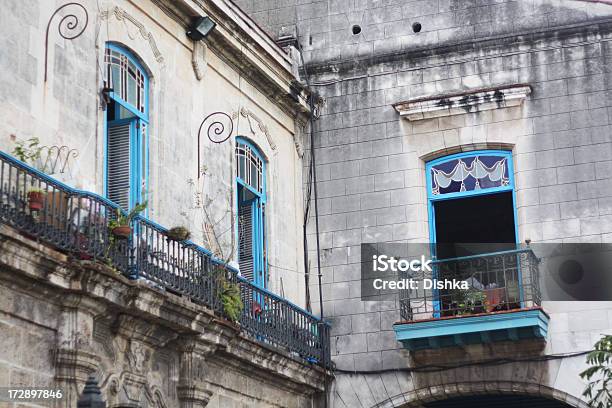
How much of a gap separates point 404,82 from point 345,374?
4380mm

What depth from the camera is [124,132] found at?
1409cm

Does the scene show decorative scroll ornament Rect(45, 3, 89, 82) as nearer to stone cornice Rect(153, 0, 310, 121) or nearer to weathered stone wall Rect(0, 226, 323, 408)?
stone cornice Rect(153, 0, 310, 121)

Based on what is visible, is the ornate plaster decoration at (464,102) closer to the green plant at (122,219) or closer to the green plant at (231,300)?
the green plant at (231,300)

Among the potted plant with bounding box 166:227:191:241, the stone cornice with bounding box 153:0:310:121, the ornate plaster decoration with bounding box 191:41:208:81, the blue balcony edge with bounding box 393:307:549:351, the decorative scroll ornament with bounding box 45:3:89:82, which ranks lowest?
the blue balcony edge with bounding box 393:307:549:351

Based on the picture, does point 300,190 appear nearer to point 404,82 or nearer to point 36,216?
point 404,82

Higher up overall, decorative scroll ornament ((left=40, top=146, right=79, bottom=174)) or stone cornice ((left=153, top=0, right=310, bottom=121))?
stone cornice ((left=153, top=0, right=310, bottom=121))

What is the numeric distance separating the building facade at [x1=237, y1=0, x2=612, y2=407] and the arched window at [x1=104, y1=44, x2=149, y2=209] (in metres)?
4.46

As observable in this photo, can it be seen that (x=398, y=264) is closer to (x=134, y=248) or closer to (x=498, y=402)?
(x=498, y=402)

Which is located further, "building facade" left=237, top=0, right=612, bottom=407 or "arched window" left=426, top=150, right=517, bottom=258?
"arched window" left=426, top=150, right=517, bottom=258

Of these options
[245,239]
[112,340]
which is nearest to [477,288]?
[245,239]

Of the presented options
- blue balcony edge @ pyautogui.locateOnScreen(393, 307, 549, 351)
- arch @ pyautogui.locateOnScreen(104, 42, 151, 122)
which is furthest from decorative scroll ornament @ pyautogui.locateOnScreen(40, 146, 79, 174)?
blue balcony edge @ pyautogui.locateOnScreen(393, 307, 549, 351)

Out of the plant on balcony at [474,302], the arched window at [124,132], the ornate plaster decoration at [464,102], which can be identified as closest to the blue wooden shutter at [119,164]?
the arched window at [124,132]

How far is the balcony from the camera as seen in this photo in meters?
16.1

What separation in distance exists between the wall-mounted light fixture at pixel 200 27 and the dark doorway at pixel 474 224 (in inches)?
176
